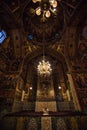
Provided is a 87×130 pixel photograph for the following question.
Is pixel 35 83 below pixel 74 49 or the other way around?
below

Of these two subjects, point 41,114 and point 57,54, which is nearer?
point 41,114

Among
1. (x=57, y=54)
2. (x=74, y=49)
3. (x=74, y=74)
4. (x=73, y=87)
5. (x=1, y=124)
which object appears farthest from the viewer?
(x=57, y=54)

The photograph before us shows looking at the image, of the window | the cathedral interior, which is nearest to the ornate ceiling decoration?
the cathedral interior

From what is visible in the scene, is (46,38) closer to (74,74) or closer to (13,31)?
(13,31)

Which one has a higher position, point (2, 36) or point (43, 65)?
point (2, 36)

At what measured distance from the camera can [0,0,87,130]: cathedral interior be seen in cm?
845

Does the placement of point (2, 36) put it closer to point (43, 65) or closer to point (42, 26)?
point (42, 26)

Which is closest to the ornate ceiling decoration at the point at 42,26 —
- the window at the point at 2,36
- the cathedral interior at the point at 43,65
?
the cathedral interior at the point at 43,65

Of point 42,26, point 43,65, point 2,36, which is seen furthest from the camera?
point 42,26

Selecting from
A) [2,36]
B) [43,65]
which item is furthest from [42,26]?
[43,65]

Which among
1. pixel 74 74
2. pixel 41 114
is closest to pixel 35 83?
pixel 74 74

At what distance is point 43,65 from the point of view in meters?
9.67

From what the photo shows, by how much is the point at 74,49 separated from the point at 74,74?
3.71 m

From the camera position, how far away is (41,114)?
335 inches
